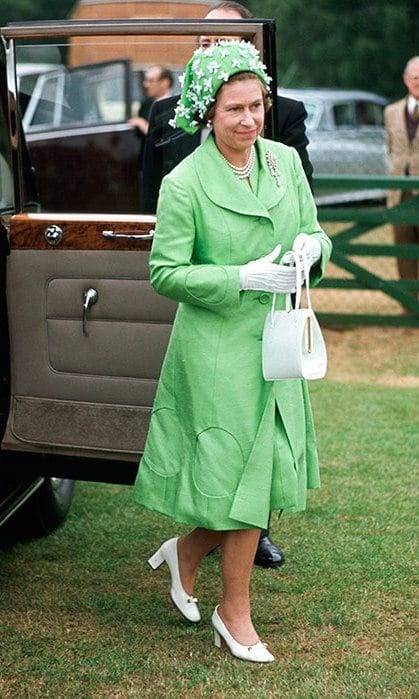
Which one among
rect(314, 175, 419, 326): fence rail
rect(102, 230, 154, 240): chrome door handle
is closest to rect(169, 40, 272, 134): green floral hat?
rect(102, 230, 154, 240): chrome door handle

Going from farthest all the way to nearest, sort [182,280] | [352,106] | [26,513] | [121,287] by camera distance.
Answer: [352,106], [26,513], [121,287], [182,280]

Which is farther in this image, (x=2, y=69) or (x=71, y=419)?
(x=2, y=69)

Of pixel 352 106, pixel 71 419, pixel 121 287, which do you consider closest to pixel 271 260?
pixel 121 287

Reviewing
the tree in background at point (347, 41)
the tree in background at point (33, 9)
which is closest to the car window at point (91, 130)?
the tree in background at point (347, 41)

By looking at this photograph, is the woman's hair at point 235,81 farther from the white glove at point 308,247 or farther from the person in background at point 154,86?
the person in background at point 154,86

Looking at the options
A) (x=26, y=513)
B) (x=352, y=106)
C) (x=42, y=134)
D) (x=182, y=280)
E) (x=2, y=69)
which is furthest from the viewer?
(x=352, y=106)

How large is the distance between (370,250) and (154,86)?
2.28 m

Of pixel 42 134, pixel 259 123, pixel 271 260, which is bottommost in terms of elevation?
pixel 42 134

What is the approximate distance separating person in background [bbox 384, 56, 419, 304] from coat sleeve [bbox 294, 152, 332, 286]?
667 cm

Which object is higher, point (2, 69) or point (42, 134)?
point (2, 69)

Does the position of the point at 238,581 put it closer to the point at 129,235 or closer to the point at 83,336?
the point at 83,336

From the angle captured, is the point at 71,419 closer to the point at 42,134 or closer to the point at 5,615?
the point at 5,615

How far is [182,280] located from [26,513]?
1940mm

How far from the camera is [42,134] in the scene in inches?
380
